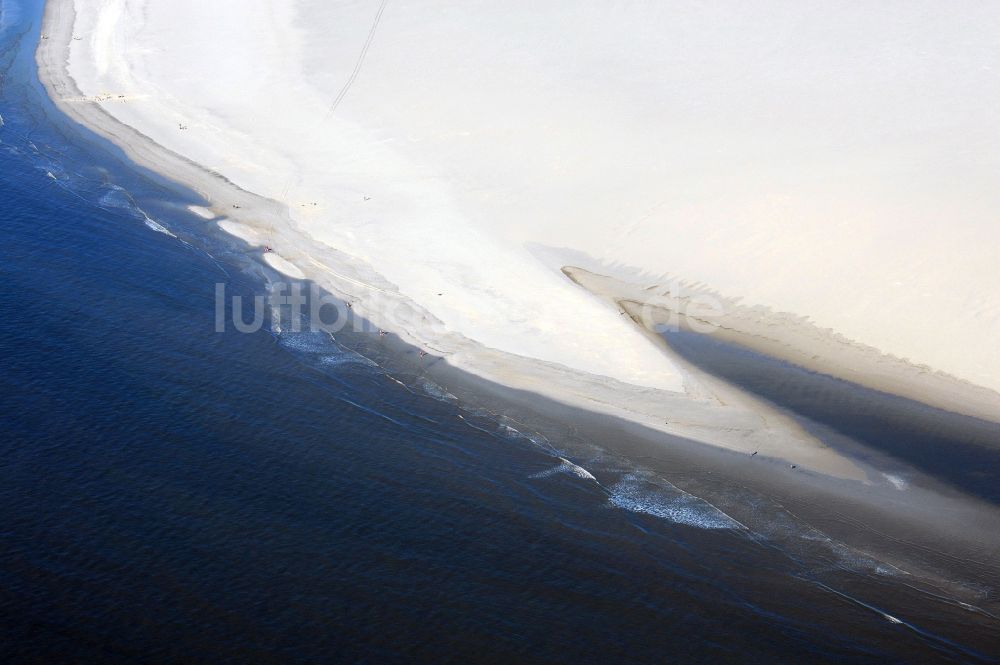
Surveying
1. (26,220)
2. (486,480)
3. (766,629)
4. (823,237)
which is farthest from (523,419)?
(26,220)

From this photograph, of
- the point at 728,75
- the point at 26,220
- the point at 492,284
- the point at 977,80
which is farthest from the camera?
the point at 728,75

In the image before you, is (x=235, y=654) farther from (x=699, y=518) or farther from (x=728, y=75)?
(x=728, y=75)

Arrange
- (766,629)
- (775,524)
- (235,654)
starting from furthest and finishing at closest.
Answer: (775,524) < (766,629) < (235,654)

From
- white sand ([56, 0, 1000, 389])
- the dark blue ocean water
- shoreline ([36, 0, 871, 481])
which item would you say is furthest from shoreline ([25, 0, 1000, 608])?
white sand ([56, 0, 1000, 389])

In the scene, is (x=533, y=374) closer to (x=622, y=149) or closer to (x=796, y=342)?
(x=796, y=342)

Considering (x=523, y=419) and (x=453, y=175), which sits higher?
(x=453, y=175)

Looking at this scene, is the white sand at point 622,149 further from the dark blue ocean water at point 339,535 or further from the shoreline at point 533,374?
the dark blue ocean water at point 339,535

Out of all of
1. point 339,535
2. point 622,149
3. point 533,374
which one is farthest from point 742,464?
point 622,149
